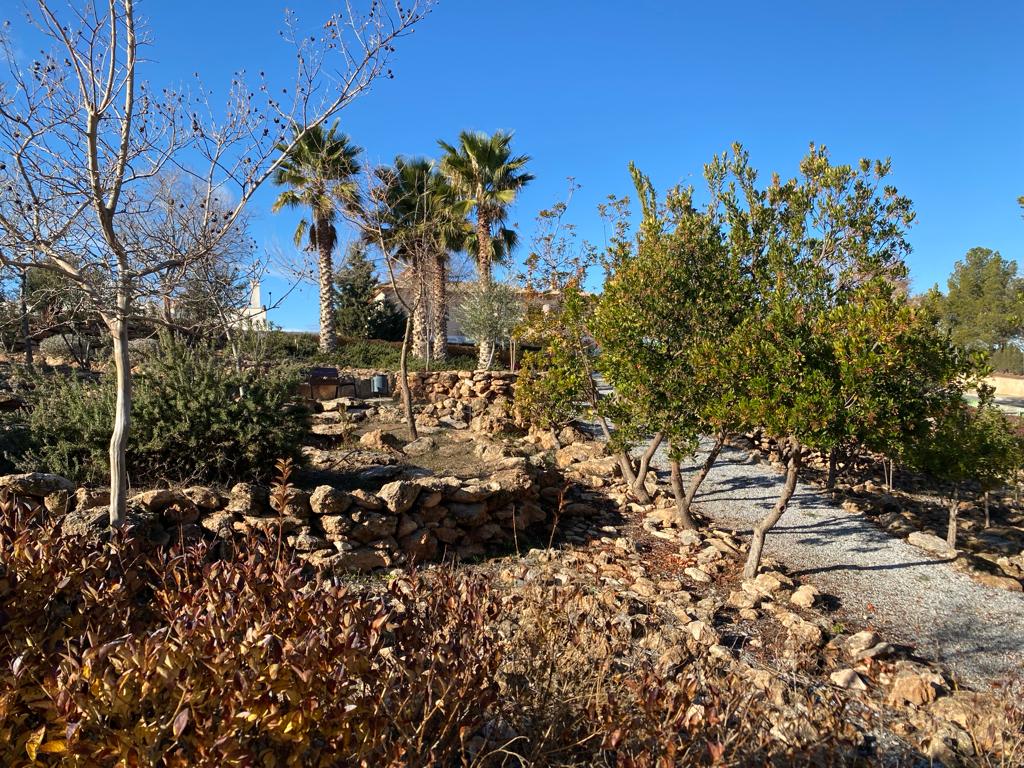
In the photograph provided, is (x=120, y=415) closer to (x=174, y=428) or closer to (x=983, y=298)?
(x=174, y=428)

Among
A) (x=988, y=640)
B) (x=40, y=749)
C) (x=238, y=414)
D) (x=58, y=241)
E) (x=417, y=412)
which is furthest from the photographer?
(x=417, y=412)

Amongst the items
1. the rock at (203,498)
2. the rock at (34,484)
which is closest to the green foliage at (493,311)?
the rock at (203,498)

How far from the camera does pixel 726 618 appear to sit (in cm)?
464

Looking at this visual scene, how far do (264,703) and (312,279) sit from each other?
13.7ft

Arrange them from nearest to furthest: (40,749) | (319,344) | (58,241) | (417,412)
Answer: (40,749) → (58,241) → (417,412) → (319,344)

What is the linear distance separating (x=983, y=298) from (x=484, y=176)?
2894 cm

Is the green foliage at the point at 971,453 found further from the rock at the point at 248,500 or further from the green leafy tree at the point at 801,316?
the rock at the point at 248,500

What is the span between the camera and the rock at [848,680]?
12.3ft

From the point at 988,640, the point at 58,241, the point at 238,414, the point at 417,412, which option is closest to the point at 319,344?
the point at 417,412

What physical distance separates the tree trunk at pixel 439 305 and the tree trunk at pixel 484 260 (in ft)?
4.08

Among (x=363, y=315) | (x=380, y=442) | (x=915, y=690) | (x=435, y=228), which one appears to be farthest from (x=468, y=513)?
(x=363, y=315)

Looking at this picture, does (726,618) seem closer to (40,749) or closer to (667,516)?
(667,516)

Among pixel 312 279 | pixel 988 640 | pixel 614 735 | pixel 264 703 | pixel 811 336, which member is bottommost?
pixel 988 640

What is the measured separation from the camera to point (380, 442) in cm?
857
